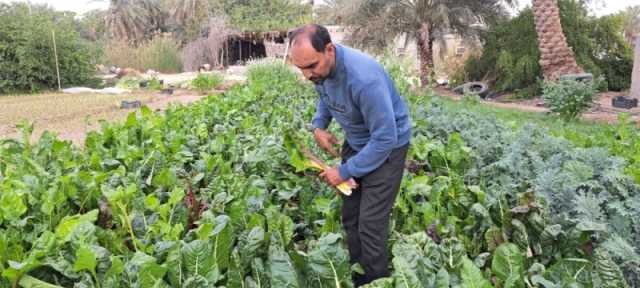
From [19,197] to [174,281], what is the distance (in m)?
1.17

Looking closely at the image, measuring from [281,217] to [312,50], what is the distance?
1109 millimetres

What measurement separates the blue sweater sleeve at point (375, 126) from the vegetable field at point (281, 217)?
0.36m

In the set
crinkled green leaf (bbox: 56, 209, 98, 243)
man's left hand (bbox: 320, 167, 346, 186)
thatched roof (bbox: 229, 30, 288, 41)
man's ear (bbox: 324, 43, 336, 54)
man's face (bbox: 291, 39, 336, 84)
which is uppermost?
thatched roof (bbox: 229, 30, 288, 41)

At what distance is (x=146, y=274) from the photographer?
221cm

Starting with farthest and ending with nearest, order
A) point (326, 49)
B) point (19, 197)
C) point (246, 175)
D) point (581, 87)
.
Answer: point (581, 87) → point (246, 175) → point (19, 197) → point (326, 49)

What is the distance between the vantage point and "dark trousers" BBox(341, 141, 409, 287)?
2.45 metres

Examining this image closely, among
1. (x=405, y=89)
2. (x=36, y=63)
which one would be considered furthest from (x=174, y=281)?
(x=36, y=63)

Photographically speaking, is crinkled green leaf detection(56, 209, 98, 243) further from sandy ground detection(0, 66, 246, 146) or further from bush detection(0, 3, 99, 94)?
bush detection(0, 3, 99, 94)

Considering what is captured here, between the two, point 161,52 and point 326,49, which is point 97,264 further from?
point 161,52

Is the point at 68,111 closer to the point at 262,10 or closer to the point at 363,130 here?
the point at 363,130

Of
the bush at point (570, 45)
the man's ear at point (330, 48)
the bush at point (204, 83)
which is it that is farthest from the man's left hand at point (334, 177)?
the bush at point (204, 83)

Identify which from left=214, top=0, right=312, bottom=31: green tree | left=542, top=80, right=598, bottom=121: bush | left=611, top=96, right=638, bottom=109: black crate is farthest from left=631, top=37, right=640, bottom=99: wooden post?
left=214, top=0, right=312, bottom=31: green tree

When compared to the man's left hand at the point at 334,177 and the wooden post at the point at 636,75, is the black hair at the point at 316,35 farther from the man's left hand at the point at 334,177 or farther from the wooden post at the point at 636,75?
the wooden post at the point at 636,75

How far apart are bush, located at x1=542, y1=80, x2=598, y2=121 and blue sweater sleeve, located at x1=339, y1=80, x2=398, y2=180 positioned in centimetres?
779
